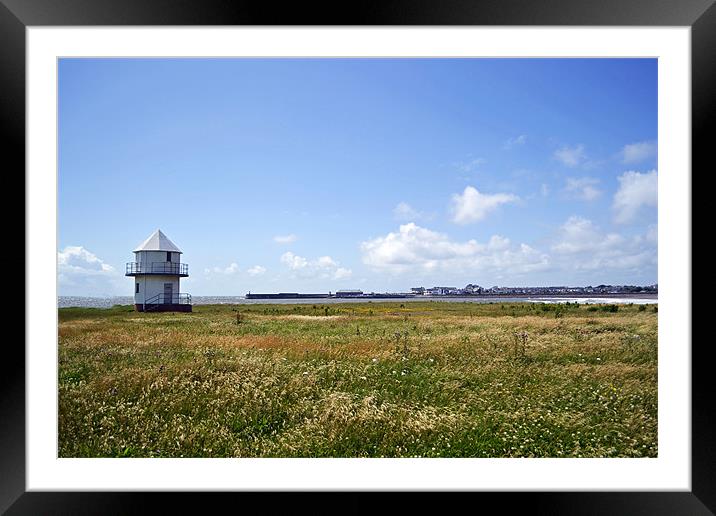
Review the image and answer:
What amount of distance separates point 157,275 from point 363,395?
11.6 metres

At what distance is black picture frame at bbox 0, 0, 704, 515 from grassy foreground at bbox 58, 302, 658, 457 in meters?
0.86

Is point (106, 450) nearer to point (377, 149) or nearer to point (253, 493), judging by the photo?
point (253, 493)


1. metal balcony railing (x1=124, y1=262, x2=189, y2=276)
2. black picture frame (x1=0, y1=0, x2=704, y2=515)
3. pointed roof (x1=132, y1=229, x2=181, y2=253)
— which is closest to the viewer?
black picture frame (x1=0, y1=0, x2=704, y2=515)

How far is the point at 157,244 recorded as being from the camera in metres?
13.7

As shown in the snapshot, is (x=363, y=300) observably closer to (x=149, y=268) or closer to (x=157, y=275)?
(x=157, y=275)

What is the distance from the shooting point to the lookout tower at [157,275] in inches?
520

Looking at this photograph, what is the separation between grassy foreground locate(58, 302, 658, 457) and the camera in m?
2.79

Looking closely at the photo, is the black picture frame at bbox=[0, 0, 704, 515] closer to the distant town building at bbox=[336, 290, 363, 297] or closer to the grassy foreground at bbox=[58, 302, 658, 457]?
the grassy foreground at bbox=[58, 302, 658, 457]

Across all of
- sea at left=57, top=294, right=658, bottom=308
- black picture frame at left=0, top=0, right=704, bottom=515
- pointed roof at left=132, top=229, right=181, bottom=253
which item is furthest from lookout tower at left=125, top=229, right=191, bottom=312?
black picture frame at left=0, top=0, right=704, bottom=515

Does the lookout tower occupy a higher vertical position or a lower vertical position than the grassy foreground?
higher

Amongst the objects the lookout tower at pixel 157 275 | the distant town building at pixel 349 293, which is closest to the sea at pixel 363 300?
the distant town building at pixel 349 293
